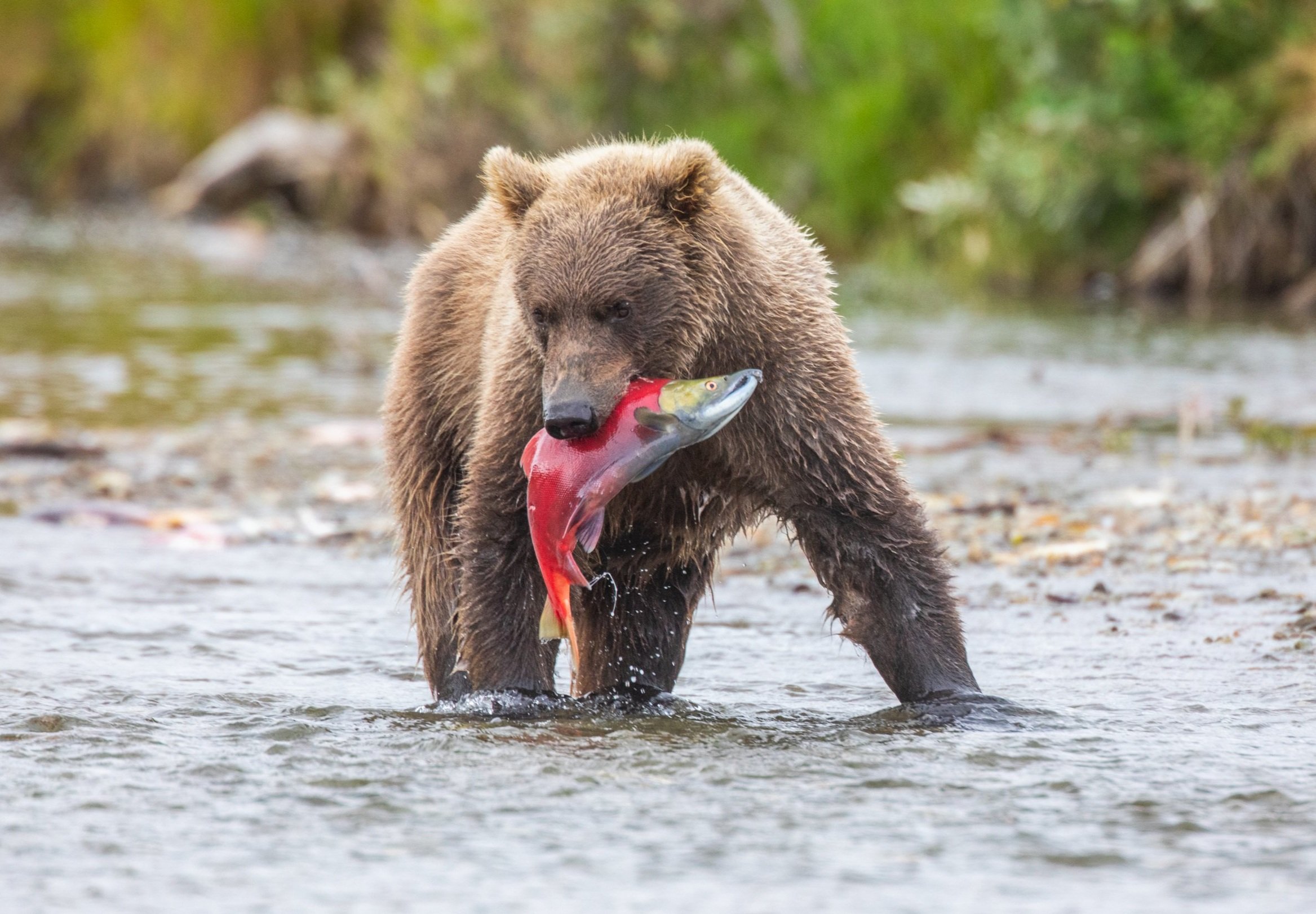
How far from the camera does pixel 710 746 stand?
4629 millimetres

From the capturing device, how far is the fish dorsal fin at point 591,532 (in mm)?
4797

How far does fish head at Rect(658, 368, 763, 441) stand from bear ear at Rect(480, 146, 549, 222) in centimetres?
78

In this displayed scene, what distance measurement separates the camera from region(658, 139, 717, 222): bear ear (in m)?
5.00

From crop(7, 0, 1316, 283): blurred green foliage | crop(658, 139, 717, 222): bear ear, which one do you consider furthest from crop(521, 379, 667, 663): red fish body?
crop(7, 0, 1316, 283): blurred green foliage

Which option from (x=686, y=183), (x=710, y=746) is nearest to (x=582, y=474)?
(x=710, y=746)

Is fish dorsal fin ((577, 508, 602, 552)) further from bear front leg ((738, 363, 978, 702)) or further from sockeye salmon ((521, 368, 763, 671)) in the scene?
bear front leg ((738, 363, 978, 702))

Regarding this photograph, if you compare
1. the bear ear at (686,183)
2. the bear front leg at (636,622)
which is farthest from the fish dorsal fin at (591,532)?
the bear ear at (686,183)

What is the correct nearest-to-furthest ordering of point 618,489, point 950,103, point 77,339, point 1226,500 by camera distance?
point 618,489, point 1226,500, point 77,339, point 950,103

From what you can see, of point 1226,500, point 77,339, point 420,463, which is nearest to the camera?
point 420,463

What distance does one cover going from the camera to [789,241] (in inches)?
213

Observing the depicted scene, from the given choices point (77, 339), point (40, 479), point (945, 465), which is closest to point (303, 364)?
point (77, 339)

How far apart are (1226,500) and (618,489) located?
4191 millimetres

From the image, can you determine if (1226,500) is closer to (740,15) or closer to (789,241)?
(789,241)

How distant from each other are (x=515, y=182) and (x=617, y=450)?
0.88 metres
